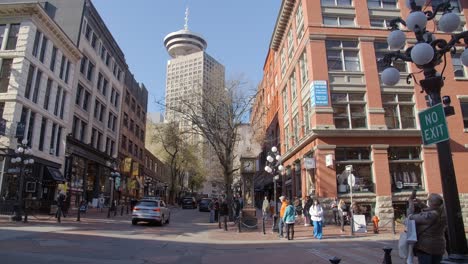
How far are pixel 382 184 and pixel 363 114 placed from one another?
16.6 feet

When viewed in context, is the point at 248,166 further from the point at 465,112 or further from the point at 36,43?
the point at 36,43

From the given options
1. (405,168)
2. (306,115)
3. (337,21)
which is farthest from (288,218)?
(337,21)

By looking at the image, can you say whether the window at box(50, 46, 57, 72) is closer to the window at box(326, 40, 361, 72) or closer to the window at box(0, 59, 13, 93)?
the window at box(0, 59, 13, 93)

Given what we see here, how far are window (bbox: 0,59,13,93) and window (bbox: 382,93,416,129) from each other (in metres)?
27.1

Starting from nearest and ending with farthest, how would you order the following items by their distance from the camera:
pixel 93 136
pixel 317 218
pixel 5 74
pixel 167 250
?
pixel 167 250 < pixel 317 218 < pixel 5 74 < pixel 93 136

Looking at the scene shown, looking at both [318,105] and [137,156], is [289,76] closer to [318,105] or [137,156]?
[318,105]

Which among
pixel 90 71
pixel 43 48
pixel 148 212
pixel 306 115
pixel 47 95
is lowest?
pixel 148 212

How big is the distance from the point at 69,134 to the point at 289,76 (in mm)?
20826

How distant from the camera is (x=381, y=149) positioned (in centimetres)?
2531

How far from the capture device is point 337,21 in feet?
91.7

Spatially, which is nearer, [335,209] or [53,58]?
[335,209]

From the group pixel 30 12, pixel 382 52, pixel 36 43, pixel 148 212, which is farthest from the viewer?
pixel 36 43

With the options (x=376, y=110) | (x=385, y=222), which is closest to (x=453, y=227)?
(x=385, y=222)

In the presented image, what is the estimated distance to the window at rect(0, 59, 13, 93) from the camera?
26192 millimetres
